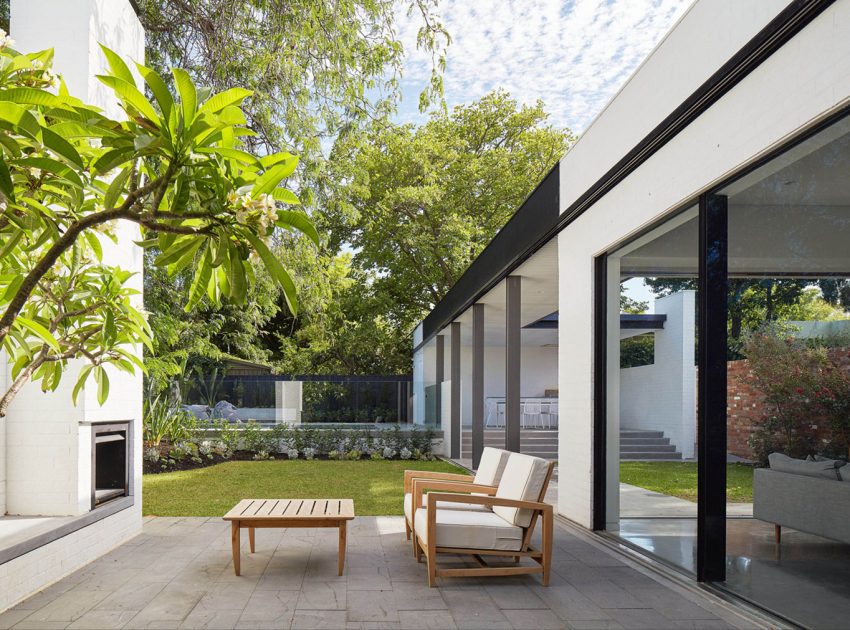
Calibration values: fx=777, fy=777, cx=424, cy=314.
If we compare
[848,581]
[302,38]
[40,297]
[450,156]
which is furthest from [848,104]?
[450,156]

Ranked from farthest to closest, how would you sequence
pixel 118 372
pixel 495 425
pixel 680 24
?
pixel 495 425
pixel 118 372
pixel 680 24

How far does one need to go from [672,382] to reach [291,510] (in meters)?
2.93

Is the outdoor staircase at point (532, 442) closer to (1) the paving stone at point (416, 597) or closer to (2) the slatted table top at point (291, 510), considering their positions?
(2) the slatted table top at point (291, 510)

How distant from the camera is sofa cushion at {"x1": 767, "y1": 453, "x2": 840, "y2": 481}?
375cm

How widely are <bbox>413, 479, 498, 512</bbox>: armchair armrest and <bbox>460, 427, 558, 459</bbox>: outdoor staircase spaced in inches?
394

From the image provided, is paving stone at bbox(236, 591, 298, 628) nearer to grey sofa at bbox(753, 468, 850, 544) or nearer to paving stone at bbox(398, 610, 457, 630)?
paving stone at bbox(398, 610, 457, 630)

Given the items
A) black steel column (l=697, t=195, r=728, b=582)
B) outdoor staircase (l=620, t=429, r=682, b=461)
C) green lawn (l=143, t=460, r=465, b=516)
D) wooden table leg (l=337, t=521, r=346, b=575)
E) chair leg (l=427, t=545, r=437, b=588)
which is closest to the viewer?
black steel column (l=697, t=195, r=728, b=582)

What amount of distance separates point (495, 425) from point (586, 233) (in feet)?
44.3

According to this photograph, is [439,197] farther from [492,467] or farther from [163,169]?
[163,169]

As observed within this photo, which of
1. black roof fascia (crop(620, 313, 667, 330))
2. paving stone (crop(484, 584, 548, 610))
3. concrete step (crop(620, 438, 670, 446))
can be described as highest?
black roof fascia (crop(620, 313, 667, 330))

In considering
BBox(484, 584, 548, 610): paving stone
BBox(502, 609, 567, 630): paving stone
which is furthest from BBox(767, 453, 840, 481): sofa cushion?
BBox(484, 584, 548, 610): paving stone

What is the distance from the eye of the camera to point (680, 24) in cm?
546

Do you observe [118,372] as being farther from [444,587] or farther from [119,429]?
[444,587]

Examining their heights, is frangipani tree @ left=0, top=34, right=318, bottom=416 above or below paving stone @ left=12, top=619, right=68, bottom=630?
above
